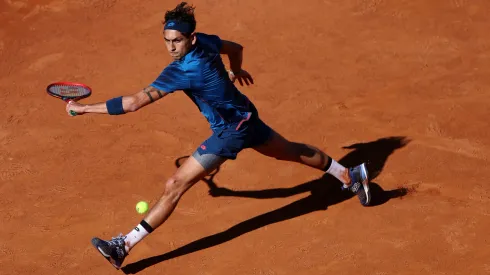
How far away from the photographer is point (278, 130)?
9438mm

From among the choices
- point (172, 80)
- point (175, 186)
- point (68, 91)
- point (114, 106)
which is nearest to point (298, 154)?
point (175, 186)

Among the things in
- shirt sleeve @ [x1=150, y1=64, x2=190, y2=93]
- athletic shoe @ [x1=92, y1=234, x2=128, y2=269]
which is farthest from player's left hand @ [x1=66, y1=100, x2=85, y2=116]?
athletic shoe @ [x1=92, y1=234, x2=128, y2=269]

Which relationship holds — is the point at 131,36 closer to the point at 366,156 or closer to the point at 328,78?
the point at 328,78

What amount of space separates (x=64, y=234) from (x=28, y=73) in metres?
3.56

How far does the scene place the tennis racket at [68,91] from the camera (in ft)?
26.2

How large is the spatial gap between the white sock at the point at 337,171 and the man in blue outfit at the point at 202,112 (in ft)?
0.03

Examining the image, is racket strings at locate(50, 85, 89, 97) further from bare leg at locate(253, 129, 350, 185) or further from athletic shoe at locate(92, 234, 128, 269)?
bare leg at locate(253, 129, 350, 185)

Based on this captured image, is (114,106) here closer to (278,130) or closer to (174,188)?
(174,188)

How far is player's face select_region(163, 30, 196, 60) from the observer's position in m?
6.95

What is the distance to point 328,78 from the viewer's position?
10.2 m

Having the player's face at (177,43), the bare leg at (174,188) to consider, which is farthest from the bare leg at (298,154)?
the player's face at (177,43)

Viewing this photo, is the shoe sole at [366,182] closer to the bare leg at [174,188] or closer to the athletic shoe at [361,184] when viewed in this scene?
the athletic shoe at [361,184]

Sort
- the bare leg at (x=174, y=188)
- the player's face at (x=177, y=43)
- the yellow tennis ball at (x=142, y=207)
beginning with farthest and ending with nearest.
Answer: the yellow tennis ball at (x=142, y=207) → the bare leg at (x=174, y=188) → the player's face at (x=177, y=43)

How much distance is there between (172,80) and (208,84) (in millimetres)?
342
